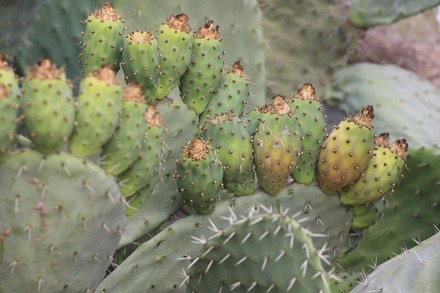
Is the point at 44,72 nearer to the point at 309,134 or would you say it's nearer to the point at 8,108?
the point at 8,108

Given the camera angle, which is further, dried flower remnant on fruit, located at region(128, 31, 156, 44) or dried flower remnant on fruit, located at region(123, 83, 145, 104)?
dried flower remnant on fruit, located at region(128, 31, 156, 44)

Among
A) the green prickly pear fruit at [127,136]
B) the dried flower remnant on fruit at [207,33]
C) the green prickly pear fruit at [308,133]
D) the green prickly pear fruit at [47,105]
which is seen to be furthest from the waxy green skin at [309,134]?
the green prickly pear fruit at [47,105]

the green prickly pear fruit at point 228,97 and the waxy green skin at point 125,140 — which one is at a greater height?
the waxy green skin at point 125,140

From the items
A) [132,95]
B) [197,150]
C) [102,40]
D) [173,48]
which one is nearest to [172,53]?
[173,48]

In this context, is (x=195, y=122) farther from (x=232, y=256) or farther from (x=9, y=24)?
(x=9, y=24)

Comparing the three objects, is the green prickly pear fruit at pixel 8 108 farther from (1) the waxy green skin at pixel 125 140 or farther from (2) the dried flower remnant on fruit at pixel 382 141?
(2) the dried flower remnant on fruit at pixel 382 141

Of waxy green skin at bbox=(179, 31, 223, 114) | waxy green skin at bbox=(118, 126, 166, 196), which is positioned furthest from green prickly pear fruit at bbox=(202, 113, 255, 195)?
waxy green skin at bbox=(118, 126, 166, 196)

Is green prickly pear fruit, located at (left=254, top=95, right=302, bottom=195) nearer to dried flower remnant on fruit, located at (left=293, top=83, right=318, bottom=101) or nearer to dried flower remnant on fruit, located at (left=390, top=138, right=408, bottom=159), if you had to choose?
dried flower remnant on fruit, located at (left=293, top=83, right=318, bottom=101)
